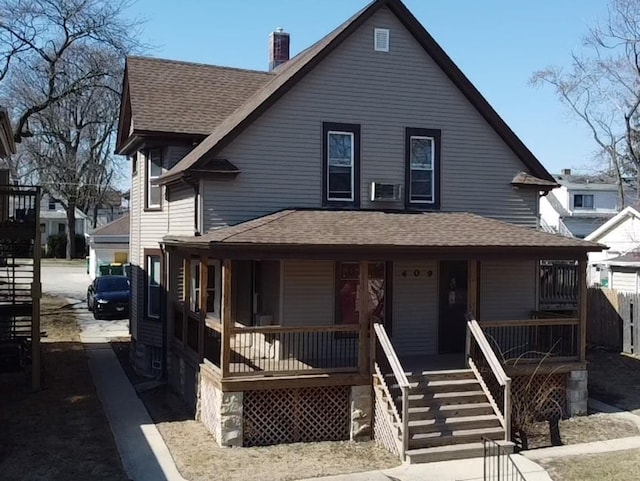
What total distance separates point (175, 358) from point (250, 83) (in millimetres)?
8225

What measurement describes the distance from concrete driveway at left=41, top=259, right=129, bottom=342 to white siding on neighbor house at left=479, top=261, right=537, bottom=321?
44.1ft

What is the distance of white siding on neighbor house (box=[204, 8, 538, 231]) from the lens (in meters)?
14.9

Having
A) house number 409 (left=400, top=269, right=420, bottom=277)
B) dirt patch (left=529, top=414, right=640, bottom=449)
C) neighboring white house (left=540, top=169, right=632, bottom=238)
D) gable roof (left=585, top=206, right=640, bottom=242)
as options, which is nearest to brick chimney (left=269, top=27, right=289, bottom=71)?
house number 409 (left=400, top=269, right=420, bottom=277)

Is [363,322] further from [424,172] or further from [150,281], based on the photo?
[150,281]

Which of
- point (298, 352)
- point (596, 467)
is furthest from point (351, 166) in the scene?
point (596, 467)

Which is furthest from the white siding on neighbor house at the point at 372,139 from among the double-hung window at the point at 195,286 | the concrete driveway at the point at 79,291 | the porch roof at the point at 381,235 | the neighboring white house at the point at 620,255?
the neighboring white house at the point at 620,255

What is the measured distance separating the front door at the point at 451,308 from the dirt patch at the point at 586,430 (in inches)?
115

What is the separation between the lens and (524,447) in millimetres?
12320

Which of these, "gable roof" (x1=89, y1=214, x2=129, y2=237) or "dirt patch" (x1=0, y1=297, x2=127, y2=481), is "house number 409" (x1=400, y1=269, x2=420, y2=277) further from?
"gable roof" (x1=89, y1=214, x2=129, y2=237)

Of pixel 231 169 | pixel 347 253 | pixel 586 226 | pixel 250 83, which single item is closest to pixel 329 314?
pixel 347 253

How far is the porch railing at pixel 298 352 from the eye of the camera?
1258cm

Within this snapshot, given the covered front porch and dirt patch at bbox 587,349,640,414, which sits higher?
the covered front porch

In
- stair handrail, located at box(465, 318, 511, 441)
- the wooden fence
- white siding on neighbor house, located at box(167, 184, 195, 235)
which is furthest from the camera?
the wooden fence

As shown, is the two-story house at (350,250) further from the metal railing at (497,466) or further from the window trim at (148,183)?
the metal railing at (497,466)
